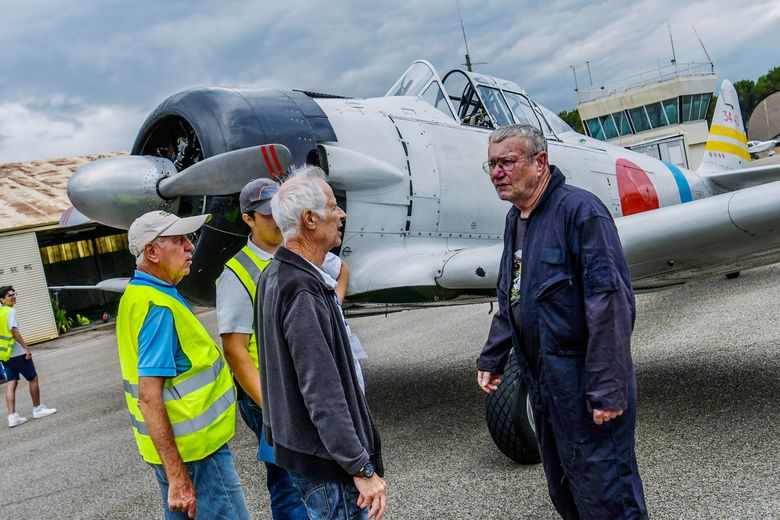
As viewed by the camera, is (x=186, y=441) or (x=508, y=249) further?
(x=508, y=249)

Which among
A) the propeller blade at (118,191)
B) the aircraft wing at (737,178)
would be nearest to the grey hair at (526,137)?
the propeller blade at (118,191)

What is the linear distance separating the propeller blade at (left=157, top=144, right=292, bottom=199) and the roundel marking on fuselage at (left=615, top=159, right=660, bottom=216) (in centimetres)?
433

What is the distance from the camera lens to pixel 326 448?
5.85ft

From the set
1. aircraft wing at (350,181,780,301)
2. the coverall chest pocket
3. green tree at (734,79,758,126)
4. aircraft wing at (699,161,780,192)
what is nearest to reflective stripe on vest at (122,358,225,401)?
the coverall chest pocket


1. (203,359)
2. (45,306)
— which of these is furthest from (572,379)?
(45,306)

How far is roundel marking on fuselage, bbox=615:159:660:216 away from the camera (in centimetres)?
693

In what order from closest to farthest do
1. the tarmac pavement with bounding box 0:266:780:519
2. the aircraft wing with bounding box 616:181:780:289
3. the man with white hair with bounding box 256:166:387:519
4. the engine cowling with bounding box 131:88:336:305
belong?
1. the man with white hair with bounding box 256:166:387:519
2. the tarmac pavement with bounding box 0:266:780:519
3. the aircraft wing with bounding box 616:181:780:289
4. the engine cowling with bounding box 131:88:336:305

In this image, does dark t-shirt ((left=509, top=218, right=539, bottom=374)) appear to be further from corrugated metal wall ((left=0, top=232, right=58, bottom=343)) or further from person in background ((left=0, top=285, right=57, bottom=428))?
corrugated metal wall ((left=0, top=232, right=58, bottom=343))

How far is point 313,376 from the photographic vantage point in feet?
5.83

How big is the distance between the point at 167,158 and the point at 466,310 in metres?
7.65

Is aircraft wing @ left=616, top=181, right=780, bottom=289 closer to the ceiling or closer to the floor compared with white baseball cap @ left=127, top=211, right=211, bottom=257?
closer to the floor

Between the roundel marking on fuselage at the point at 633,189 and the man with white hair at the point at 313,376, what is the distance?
18.5 ft

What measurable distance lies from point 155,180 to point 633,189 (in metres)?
5.19

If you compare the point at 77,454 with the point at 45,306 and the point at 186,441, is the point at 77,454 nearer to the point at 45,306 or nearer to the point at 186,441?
the point at 186,441
